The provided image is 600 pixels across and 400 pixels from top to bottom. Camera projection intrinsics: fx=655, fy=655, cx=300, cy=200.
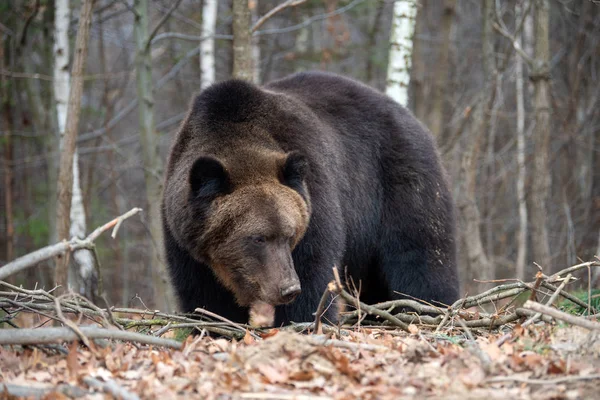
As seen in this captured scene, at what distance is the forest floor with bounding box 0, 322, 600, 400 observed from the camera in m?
3.77

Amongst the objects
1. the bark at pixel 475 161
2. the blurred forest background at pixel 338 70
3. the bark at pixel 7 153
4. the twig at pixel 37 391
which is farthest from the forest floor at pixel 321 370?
the bark at pixel 7 153

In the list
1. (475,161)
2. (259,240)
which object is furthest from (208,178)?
(475,161)

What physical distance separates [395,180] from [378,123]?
70 centimetres

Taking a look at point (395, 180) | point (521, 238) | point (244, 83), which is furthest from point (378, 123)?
point (521, 238)

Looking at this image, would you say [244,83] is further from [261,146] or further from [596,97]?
[596,97]

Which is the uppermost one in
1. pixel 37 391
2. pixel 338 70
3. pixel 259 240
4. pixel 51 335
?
pixel 338 70

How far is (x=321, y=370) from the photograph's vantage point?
13.2 feet

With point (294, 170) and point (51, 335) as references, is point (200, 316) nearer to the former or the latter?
point (294, 170)

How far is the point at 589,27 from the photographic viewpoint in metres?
17.2

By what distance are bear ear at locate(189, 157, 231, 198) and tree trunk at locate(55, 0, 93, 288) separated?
305 cm

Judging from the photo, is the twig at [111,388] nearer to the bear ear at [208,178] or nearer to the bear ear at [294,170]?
the bear ear at [208,178]

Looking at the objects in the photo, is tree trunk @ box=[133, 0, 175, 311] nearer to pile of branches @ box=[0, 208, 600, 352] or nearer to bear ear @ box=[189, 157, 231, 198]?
pile of branches @ box=[0, 208, 600, 352]

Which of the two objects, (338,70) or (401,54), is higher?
(338,70)

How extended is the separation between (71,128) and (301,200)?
3.68 metres
